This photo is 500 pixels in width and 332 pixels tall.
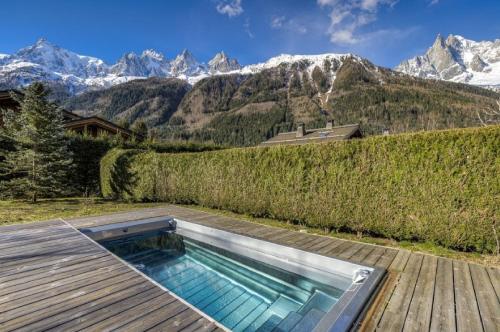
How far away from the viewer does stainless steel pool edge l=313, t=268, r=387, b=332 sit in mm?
2363

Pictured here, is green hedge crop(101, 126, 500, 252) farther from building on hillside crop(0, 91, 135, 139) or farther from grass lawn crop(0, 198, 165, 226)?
building on hillside crop(0, 91, 135, 139)

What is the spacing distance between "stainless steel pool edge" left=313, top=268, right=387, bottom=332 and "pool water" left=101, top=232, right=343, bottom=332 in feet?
1.11

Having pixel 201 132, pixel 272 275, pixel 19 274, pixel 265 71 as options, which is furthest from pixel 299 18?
pixel 265 71

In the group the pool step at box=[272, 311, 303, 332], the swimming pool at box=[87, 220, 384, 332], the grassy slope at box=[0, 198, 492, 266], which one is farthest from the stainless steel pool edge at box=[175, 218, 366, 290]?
the grassy slope at box=[0, 198, 492, 266]

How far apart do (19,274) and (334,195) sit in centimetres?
591

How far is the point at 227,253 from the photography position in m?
5.44

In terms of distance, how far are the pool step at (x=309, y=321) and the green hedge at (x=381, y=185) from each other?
126 inches

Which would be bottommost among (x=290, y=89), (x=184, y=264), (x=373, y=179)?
(x=184, y=264)

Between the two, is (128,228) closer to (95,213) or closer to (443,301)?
(95,213)

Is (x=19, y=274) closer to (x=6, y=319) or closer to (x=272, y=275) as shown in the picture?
(x=6, y=319)

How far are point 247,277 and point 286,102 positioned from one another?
9850 cm

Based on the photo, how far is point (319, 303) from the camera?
360cm

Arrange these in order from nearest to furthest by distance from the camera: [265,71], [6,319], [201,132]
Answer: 1. [6,319]
2. [201,132]
3. [265,71]

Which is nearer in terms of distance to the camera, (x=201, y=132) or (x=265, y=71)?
(x=201, y=132)
